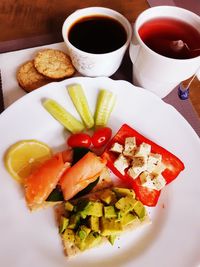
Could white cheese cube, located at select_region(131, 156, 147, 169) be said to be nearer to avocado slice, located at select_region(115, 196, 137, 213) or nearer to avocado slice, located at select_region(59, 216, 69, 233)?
avocado slice, located at select_region(115, 196, 137, 213)

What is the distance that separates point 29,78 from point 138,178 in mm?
626

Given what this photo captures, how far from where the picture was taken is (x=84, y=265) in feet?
3.99

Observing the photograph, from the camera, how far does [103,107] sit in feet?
4.66

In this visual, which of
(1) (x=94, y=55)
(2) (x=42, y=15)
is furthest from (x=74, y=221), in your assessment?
(2) (x=42, y=15)

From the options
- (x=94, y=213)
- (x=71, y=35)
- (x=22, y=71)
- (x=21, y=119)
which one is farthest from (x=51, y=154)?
(x=71, y=35)

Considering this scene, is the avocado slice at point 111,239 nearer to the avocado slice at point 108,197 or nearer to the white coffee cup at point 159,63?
the avocado slice at point 108,197

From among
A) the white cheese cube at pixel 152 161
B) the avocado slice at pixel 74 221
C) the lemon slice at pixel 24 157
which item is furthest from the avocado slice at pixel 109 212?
the lemon slice at pixel 24 157

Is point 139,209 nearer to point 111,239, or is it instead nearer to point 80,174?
point 111,239

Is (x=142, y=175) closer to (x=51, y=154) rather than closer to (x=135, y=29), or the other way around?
(x=51, y=154)

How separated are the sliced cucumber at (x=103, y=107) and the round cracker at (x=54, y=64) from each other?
192mm

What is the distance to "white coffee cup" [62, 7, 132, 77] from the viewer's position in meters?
1.36

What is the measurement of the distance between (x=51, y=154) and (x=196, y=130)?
641 millimetres

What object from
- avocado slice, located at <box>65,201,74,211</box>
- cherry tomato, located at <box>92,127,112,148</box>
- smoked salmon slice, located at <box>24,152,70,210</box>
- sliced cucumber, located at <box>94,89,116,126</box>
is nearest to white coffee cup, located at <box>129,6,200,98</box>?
sliced cucumber, located at <box>94,89,116,126</box>

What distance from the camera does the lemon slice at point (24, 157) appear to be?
128 centimetres
